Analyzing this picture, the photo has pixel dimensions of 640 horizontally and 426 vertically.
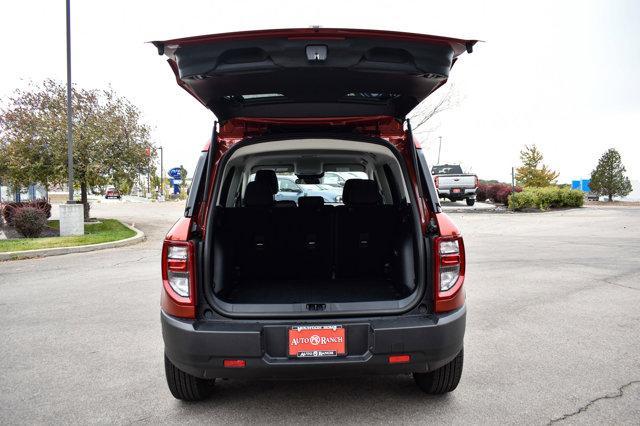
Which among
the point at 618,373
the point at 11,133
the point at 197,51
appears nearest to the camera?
the point at 197,51

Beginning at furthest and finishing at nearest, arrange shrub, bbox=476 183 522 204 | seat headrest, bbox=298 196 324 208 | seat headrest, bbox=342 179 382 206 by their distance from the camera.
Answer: shrub, bbox=476 183 522 204, seat headrest, bbox=298 196 324 208, seat headrest, bbox=342 179 382 206

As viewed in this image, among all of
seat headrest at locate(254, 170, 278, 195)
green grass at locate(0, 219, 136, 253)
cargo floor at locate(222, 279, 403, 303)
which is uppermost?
seat headrest at locate(254, 170, 278, 195)

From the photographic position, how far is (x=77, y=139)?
54.5 ft

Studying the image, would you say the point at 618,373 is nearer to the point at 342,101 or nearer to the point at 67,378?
the point at 342,101

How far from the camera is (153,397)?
3326 mm

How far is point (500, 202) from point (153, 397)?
1147 inches

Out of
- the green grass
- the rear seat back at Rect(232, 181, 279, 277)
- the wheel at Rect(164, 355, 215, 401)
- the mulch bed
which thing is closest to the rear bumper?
the wheel at Rect(164, 355, 215, 401)

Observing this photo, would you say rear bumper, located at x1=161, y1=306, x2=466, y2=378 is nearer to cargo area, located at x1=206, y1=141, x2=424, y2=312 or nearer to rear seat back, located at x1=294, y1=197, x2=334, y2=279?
cargo area, located at x1=206, y1=141, x2=424, y2=312

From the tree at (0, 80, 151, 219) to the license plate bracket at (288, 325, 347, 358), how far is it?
15.9 metres

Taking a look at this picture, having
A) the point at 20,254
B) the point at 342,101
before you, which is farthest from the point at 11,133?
the point at 342,101

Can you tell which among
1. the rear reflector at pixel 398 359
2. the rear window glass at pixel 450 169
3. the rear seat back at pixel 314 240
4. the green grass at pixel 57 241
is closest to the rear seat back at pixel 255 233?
the rear seat back at pixel 314 240

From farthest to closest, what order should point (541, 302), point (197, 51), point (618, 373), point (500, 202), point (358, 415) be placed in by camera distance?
point (500, 202) < point (541, 302) < point (618, 373) < point (358, 415) < point (197, 51)

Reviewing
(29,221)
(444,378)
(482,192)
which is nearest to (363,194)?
(444,378)

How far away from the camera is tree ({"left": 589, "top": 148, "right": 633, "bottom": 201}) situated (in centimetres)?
4938
